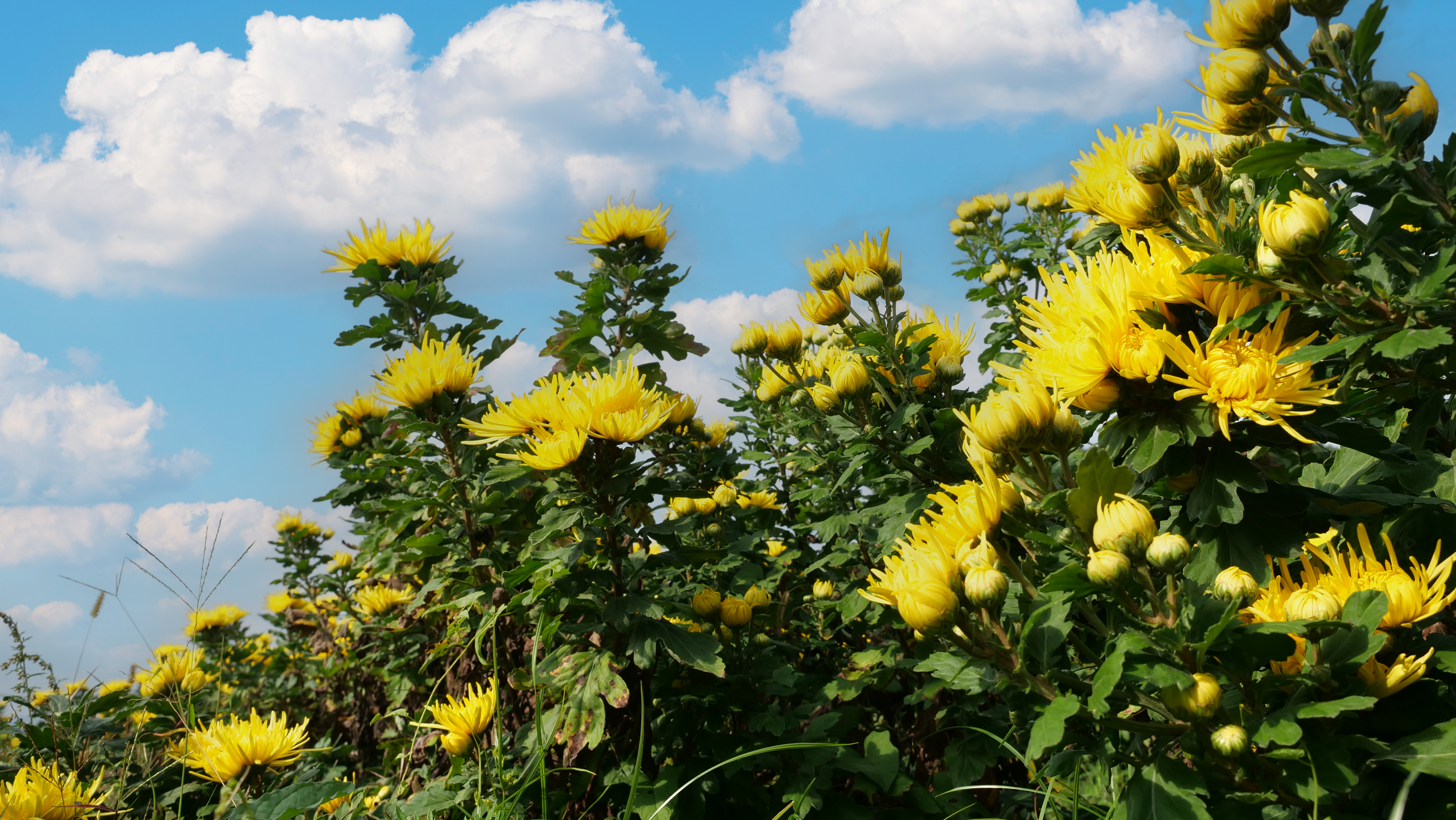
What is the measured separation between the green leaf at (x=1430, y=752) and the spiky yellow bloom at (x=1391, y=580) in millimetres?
163

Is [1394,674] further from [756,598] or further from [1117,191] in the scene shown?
[756,598]

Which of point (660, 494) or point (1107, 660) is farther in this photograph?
point (660, 494)

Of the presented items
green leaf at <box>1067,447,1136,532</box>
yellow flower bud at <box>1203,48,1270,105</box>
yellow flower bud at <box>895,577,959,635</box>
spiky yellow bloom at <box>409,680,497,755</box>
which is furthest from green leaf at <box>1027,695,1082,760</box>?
spiky yellow bloom at <box>409,680,497,755</box>

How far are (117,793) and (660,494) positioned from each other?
194cm

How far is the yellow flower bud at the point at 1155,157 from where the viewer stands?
149 cm

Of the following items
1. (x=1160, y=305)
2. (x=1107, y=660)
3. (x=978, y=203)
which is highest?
(x=978, y=203)

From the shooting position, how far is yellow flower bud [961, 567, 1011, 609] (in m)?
1.27

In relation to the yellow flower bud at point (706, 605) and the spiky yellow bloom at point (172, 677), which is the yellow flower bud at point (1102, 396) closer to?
the yellow flower bud at point (706, 605)

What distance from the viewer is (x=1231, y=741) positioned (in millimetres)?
1192

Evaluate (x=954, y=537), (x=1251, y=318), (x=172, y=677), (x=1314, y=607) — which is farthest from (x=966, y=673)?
(x=172, y=677)

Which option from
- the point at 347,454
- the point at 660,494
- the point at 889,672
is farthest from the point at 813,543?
the point at 347,454

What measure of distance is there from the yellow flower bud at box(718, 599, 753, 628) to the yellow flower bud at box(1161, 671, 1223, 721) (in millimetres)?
1586

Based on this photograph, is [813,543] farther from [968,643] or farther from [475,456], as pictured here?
Answer: [968,643]

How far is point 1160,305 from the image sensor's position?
1.52 meters
